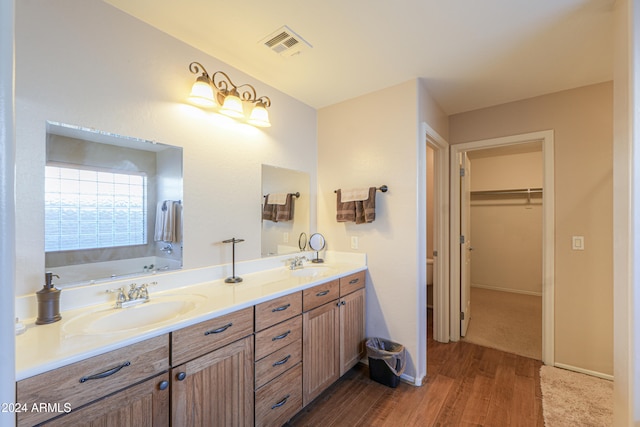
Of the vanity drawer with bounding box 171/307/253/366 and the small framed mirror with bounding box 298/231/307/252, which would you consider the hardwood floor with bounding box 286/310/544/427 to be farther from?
the small framed mirror with bounding box 298/231/307/252

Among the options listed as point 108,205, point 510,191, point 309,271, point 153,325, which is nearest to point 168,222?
point 108,205

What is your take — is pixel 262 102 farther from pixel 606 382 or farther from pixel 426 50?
pixel 606 382

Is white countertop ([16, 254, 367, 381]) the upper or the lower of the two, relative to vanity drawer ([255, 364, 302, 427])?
upper

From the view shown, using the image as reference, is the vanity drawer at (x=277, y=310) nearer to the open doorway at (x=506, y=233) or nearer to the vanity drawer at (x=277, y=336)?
the vanity drawer at (x=277, y=336)

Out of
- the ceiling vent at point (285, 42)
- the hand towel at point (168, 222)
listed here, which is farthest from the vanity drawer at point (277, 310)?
the ceiling vent at point (285, 42)

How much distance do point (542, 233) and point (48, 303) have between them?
4.01 meters

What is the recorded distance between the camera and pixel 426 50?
71.4 inches

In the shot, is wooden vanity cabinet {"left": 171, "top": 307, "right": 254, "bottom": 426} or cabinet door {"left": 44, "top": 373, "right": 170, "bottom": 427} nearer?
cabinet door {"left": 44, "top": 373, "right": 170, "bottom": 427}

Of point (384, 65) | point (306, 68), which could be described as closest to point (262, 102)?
point (306, 68)

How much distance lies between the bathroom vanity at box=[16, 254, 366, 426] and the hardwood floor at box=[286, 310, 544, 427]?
0.53 feet

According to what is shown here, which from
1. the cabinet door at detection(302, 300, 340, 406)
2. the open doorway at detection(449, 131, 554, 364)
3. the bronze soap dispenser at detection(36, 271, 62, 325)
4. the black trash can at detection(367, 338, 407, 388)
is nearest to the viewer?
the bronze soap dispenser at detection(36, 271, 62, 325)

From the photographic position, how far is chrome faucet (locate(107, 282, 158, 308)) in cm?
135

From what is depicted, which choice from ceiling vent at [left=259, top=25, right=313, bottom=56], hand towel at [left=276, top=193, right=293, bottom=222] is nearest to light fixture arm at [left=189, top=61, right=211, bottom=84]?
ceiling vent at [left=259, top=25, right=313, bottom=56]

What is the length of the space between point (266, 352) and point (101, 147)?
147 centimetres
